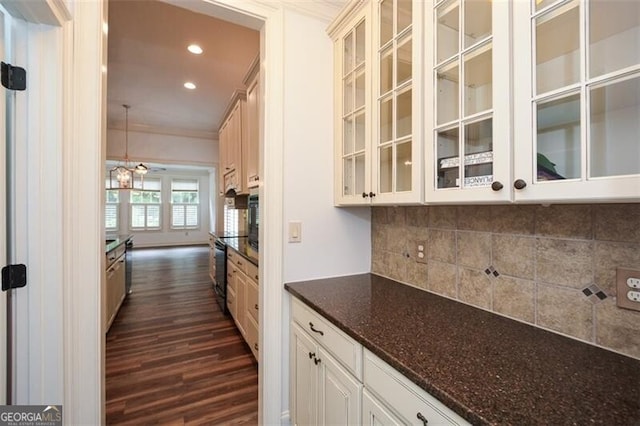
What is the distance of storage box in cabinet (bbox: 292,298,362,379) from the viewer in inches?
42.8

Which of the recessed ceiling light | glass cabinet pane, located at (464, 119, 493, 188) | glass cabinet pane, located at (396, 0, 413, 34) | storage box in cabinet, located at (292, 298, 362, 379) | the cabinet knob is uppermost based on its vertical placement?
the recessed ceiling light

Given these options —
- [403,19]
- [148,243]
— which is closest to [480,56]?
[403,19]

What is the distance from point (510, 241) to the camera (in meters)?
1.17

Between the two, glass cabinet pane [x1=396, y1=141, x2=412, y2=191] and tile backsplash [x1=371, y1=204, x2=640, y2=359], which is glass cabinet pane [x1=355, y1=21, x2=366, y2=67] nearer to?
glass cabinet pane [x1=396, y1=141, x2=412, y2=191]

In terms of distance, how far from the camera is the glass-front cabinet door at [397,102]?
1206 millimetres

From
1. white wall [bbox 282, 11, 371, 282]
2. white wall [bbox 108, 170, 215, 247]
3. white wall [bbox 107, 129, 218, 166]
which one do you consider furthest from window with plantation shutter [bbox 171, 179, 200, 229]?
white wall [bbox 282, 11, 371, 282]

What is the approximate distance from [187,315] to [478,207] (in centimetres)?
349

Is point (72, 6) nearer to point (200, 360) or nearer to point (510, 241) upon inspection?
point (510, 241)

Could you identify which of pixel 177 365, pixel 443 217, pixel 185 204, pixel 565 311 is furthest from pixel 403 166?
pixel 185 204

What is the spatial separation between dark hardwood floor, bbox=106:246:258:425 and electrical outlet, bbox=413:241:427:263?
141cm

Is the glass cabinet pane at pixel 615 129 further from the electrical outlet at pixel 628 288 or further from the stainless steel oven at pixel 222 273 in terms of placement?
the stainless steel oven at pixel 222 273

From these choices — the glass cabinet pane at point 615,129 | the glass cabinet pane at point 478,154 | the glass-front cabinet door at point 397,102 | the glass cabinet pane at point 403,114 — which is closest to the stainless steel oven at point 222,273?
the glass-front cabinet door at point 397,102

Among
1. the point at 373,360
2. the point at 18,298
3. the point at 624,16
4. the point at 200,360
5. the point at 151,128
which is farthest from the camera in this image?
the point at 151,128

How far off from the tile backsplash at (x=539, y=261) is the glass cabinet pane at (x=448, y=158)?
30cm
